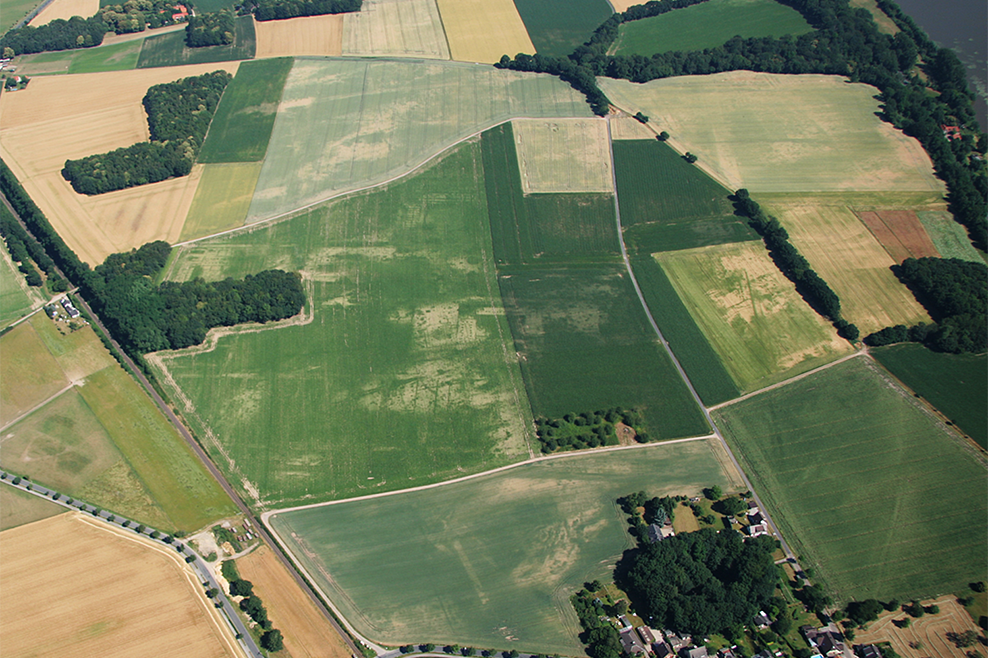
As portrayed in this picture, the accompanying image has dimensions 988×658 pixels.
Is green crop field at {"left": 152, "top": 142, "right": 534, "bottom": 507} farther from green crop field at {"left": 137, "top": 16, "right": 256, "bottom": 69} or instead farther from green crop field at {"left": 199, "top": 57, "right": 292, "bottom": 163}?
green crop field at {"left": 137, "top": 16, "right": 256, "bottom": 69}

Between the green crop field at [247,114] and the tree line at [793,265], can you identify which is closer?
the tree line at [793,265]

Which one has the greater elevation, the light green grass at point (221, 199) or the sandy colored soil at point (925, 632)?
the light green grass at point (221, 199)

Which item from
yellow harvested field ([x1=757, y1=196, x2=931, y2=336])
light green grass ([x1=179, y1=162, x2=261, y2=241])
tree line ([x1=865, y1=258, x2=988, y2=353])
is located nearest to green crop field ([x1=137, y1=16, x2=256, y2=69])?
light green grass ([x1=179, y1=162, x2=261, y2=241])

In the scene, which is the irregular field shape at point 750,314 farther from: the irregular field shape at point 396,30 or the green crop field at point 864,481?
the irregular field shape at point 396,30

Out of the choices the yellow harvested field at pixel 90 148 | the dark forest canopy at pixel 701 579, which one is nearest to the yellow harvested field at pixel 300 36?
the yellow harvested field at pixel 90 148

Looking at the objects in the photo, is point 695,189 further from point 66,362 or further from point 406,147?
point 66,362

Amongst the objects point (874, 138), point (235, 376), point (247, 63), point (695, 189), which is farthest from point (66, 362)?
point (874, 138)
